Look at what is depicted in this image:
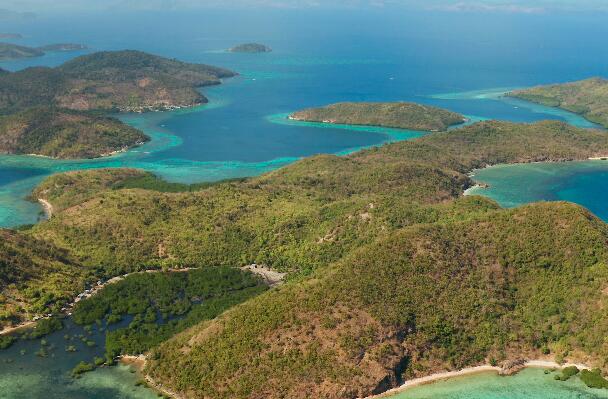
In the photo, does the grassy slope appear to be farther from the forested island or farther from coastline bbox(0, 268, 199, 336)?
coastline bbox(0, 268, 199, 336)

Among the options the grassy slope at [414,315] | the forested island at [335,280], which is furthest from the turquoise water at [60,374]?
the grassy slope at [414,315]

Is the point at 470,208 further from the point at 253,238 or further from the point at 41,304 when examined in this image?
the point at 41,304

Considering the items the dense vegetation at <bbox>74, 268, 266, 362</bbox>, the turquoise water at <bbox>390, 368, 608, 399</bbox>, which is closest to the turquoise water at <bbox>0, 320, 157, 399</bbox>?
the dense vegetation at <bbox>74, 268, 266, 362</bbox>

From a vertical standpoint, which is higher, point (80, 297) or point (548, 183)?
A: point (548, 183)

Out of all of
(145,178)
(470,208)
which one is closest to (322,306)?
(470,208)

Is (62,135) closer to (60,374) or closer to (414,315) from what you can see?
(60,374)

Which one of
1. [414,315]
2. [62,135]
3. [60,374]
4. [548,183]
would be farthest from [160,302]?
[62,135]
